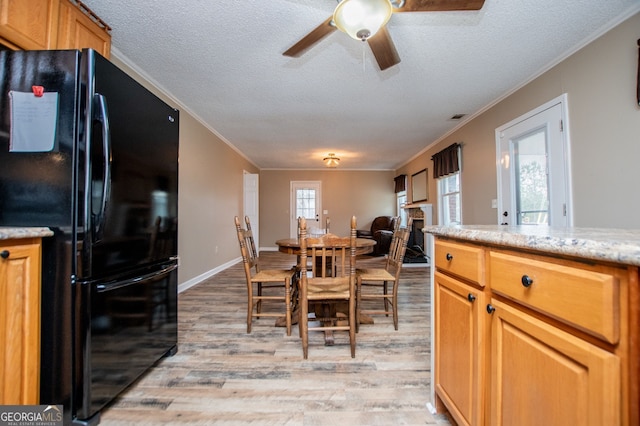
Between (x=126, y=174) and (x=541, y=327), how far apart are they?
1.83 metres

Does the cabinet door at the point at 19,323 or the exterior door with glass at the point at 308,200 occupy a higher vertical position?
the exterior door with glass at the point at 308,200

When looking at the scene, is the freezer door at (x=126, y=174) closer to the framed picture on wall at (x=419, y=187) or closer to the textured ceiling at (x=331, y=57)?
the textured ceiling at (x=331, y=57)

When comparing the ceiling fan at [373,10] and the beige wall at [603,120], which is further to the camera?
the beige wall at [603,120]

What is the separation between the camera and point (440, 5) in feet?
4.72

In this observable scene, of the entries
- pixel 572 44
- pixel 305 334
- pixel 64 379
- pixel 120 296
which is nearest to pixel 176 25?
pixel 120 296

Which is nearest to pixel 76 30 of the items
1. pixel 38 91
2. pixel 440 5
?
pixel 38 91

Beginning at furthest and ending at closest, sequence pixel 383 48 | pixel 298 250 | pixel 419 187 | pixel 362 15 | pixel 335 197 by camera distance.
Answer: pixel 335 197, pixel 419 187, pixel 298 250, pixel 383 48, pixel 362 15

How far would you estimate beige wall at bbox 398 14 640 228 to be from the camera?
73.0 inches

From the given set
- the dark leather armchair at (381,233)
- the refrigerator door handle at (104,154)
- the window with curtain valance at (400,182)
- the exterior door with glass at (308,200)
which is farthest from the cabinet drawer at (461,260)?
the exterior door with glass at (308,200)

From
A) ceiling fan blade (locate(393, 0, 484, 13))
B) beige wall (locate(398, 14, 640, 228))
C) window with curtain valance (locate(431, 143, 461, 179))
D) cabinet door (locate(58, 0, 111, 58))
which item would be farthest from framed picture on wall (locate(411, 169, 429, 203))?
cabinet door (locate(58, 0, 111, 58))

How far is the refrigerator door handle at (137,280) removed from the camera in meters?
1.23

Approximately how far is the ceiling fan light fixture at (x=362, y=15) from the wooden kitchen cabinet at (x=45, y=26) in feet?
4.98

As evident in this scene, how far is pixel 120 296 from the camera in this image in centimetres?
135

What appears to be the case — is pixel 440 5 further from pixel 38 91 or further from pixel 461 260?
pixel 38 91
